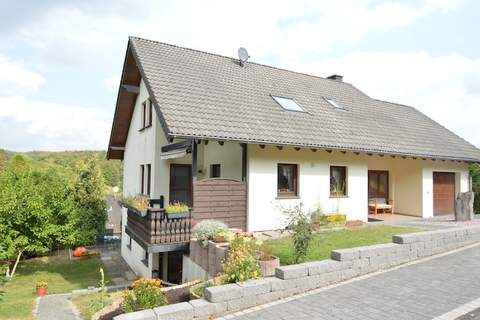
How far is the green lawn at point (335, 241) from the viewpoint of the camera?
330 inches

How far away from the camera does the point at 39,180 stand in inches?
794

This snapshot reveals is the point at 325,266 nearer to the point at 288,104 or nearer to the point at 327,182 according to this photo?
the point at 327,182

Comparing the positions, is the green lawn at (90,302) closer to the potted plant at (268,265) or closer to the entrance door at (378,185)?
the potted plant at (268,265)

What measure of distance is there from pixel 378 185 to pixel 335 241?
31.2ft

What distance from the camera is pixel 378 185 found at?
18219 millimetres

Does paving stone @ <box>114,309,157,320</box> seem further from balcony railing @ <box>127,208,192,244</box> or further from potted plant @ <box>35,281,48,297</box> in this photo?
potted plant @ <box>35,281,48,297</box>

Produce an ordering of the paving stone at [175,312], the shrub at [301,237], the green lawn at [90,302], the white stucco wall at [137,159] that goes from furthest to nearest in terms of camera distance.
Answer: the white stucco wall at [137,159] < the green lawn at [90,302] < the shrub at [301,237] < the paving stone at [175,312]

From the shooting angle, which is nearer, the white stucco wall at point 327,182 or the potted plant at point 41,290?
the white stucco wall at point 327,182

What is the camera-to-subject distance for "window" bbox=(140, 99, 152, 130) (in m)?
13.6

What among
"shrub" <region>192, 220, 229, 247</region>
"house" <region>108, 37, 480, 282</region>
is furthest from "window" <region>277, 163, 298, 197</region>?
"shrub" <region>192, 220, 229, 247</region>

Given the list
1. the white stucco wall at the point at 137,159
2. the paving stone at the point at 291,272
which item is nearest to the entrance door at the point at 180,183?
the white stucco wall at the point at 137,159

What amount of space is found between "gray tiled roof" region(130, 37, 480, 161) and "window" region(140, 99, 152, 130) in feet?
6.40

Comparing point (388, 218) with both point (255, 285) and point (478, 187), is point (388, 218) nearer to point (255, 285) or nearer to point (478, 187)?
point (478, 187)

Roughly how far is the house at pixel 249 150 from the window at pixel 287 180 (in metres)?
0.04
